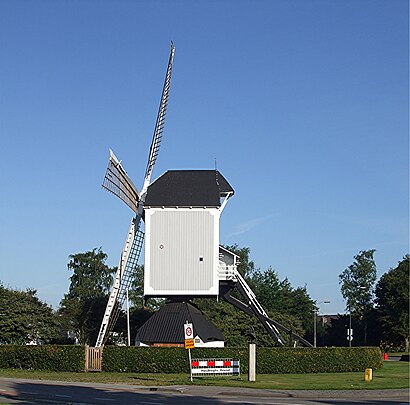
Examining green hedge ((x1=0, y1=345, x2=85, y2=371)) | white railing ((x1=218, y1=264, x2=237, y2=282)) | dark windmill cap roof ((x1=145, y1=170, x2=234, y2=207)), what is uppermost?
dark windmill cap roof ((x1=145, y1=170, x2=234, y2=207))

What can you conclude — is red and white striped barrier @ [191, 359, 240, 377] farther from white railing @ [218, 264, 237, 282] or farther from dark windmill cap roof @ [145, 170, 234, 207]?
dark windmill cap roof @ [145, 170, 234, 207]

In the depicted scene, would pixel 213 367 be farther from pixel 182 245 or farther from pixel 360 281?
pixel 360 281

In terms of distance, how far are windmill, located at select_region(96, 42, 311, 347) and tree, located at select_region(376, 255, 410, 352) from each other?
42.9 metres

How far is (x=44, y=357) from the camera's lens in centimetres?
4700

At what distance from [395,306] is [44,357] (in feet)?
187

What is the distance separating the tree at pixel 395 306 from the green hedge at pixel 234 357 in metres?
46.3

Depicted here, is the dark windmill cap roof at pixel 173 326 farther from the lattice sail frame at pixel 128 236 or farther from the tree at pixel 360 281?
the tree at pixel 360 281

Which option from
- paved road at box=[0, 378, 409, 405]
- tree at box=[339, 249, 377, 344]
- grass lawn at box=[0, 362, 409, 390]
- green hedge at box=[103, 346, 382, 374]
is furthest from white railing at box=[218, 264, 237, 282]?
tree at box=[339, 249, 377, 344]

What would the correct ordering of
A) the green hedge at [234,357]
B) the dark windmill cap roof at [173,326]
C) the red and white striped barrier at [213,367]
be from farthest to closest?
the dark windmill cap roof at [173,326] → the green hedge at [234,357] → the red and white striped barrier at [213,367]

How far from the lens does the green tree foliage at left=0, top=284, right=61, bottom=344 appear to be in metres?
60.6

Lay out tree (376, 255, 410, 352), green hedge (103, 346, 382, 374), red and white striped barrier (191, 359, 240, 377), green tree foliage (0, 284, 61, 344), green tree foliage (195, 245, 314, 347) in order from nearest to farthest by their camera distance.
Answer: red and white striped barrier (191, 359, 240, 377), green hedge (103, 346, 382, 374), green tree foliage (0, 284, 61, 344), green tree foliage (195, 245, 314, 347), tree (376, 255, 410, 352)

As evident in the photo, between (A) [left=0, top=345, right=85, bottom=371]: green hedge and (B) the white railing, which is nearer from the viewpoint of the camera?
(A) [left=0, top=345, right=85, bottom=371]: green hedge

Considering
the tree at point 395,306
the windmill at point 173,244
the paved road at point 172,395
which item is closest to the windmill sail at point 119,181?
the windmill at point 173,244

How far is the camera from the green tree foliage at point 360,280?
11731 centimetres
